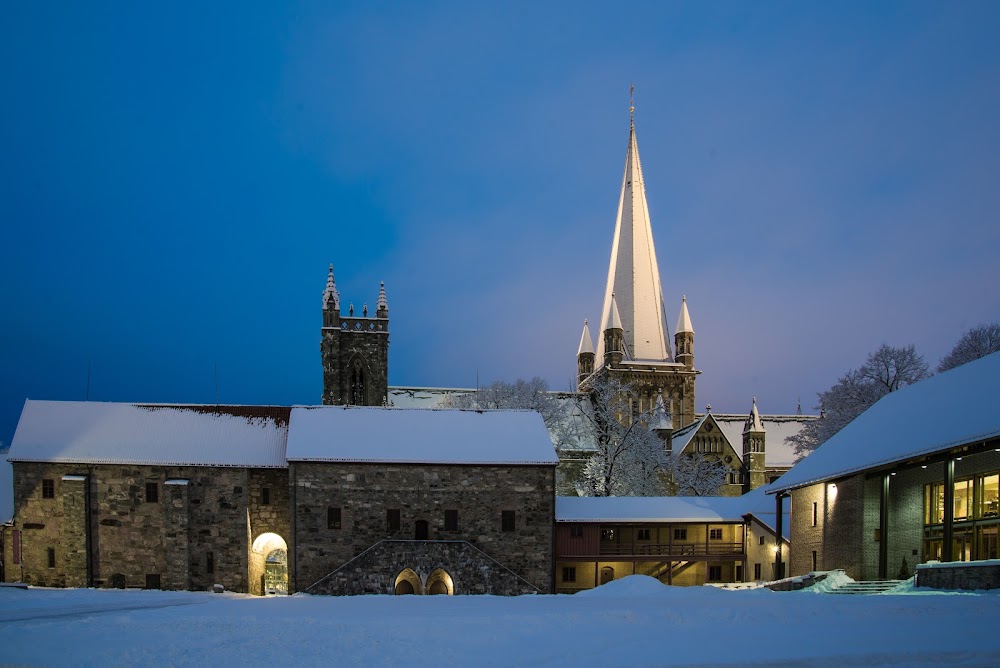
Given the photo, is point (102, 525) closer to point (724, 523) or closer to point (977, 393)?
point (724, 523)

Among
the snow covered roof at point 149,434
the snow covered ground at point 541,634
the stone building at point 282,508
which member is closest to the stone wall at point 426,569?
the stone building at point 282,508

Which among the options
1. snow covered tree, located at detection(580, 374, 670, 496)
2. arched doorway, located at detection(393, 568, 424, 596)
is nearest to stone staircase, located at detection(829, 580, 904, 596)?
arched doorway, located at detection(393, 568, 424, 596)

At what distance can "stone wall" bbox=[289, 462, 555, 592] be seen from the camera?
38562 millimetres

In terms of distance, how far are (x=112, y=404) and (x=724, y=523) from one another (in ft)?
98.6

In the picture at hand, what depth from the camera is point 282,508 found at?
133ft

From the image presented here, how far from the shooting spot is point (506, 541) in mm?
39688

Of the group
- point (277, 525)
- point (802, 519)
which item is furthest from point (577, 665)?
point (277, 525)

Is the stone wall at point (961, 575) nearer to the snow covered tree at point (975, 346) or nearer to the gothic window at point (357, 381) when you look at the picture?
the snow covered tree at point (975, 346)

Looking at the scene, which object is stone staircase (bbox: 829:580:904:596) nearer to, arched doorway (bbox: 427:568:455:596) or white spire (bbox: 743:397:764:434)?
arched doorway (bbox: 427:568:455:596)

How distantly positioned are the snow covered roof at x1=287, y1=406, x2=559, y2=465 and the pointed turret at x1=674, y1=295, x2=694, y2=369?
1267 inches

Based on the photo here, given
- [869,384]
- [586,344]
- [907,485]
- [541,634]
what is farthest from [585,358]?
[541,634]

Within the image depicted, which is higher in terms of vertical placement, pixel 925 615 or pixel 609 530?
pixel 925 615

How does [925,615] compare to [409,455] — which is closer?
[925,615]

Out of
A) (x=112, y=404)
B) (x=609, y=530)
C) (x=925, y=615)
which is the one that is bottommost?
(x=609, y=530)
